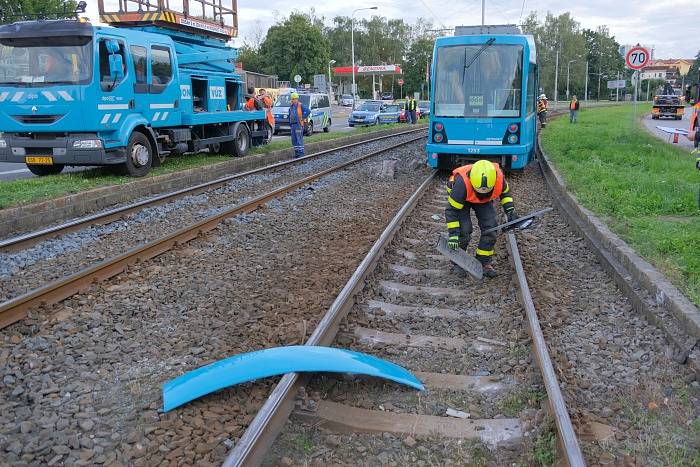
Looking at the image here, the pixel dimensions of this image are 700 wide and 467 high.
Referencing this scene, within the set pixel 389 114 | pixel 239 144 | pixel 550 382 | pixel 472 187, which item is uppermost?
pixel 389 114

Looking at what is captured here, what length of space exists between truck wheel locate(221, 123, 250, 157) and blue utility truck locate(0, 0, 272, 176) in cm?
192

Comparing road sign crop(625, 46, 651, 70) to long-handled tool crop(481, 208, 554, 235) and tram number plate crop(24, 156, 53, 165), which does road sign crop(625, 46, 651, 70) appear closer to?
long-handled tool crop(481, 208, 554, 235)

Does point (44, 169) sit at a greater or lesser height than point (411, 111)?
lesser

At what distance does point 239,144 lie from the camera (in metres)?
17.0

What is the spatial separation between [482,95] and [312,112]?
1669 cm

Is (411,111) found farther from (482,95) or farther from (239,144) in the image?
(482,95)

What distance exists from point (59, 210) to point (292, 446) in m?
7.58

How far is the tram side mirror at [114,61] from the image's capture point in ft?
36.9

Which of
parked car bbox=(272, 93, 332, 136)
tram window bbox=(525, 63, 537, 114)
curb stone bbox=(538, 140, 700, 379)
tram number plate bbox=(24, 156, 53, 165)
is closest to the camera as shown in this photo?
curb stone bbox=(538, 140, 700, 379)

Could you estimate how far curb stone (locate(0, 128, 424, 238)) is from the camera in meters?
8.80

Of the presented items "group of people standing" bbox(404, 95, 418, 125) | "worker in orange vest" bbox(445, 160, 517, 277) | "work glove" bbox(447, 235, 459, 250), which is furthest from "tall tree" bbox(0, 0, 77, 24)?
"work glove" bbox(447, 235, 459, 250)

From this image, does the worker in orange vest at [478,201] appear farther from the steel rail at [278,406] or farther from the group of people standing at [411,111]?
the group of people standing at [411,111]

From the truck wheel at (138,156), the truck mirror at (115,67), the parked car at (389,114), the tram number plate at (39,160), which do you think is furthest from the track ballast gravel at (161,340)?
the parked car at (389,114)

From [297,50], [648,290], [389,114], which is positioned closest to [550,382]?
[648,290]
